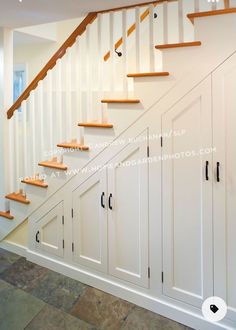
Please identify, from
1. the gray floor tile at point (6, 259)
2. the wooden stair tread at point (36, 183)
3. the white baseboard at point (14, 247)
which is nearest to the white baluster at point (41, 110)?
the wooden stair tread at point (36, 183)

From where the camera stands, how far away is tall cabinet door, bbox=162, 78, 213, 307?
73.0 inches

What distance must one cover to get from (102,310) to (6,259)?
1372 mm

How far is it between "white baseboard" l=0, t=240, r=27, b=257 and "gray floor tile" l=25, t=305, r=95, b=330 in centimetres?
96

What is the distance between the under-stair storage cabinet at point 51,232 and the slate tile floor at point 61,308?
23cm

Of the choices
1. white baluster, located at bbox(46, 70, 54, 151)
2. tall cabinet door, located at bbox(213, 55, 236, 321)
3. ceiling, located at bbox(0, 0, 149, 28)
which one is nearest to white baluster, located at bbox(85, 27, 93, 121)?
ceiling, located at bbox(0, 0, 149, 28)

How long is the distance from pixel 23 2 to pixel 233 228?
2.30m

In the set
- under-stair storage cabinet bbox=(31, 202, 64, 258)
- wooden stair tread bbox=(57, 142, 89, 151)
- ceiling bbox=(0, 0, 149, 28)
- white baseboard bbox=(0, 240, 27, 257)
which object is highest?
ceiling bbox=(0, 0, 149, 28)

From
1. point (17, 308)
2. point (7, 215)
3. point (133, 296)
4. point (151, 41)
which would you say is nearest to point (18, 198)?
point (7, 215)

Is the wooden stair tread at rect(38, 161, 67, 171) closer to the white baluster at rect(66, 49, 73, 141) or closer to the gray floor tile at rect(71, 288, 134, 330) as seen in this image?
the white baluster at rect(66, 49, 73, 141)

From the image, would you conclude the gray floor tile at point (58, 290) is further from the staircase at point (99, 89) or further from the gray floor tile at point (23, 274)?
the staircase at point (99, 89)

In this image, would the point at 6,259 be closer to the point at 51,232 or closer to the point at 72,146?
the point at 51,232

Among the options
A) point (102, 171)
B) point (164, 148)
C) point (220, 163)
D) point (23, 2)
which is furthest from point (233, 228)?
→ point (23, 2)

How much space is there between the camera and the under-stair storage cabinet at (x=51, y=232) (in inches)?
105

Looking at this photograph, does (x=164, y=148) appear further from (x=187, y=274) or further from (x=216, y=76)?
(x=187, y=274)
